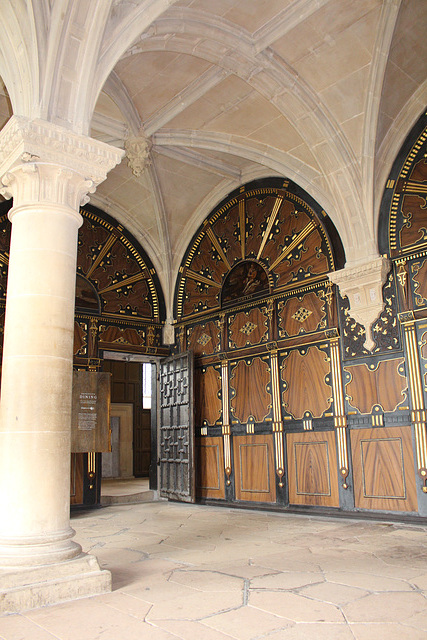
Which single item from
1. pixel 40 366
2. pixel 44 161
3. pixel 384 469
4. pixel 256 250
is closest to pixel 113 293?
pixel 256 250

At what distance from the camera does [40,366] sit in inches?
155

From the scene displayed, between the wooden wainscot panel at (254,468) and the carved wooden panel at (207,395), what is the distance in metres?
0.70

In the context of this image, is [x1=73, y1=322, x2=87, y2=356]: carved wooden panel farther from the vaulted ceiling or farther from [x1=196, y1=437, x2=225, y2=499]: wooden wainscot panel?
the vaulted ceiling

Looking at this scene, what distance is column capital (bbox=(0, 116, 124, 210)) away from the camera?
423 centimetres

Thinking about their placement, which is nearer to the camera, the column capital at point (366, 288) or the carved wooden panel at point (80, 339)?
the column capital at point (366, 288)

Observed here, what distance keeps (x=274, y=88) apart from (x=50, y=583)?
642cm

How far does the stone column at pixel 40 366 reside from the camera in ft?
11.8

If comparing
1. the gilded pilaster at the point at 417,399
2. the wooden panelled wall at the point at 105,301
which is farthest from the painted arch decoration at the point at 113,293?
the gilded pilaster at the point at 417,399

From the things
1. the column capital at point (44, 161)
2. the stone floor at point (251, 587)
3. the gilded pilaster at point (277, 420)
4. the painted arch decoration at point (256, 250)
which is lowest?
the stone floor at point (251, 587)

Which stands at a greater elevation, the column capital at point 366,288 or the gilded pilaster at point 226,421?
the column capital at point 366,288

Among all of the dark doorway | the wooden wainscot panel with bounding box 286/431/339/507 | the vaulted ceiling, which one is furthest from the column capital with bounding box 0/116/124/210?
the dark doorway

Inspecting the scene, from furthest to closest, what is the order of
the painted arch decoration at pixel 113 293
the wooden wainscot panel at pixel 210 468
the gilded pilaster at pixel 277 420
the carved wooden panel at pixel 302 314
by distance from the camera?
1. the painted arch decoration at pixel 113 293
2. the wooden wainscot panel at pixel 210 468
3. the gilded pilaster at pixel 277 420
4. the carved wooden panel at pixel 302 314

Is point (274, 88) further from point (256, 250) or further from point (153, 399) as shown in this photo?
point (153, 399)

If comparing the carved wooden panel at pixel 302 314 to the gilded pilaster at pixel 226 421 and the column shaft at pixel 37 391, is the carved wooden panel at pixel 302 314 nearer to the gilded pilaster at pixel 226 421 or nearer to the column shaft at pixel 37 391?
the gilded pilaster at pixel 226 421
